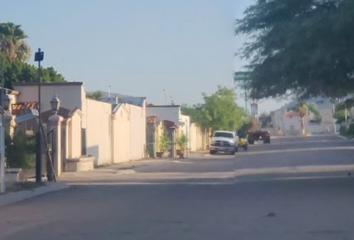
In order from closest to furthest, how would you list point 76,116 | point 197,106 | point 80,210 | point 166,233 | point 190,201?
point 166,233, point 80,210, point 190,201, point 76,116, point 197,106

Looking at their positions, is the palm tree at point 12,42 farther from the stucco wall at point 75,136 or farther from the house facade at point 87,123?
the stucco wall at point 75,136

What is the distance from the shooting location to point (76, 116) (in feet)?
156

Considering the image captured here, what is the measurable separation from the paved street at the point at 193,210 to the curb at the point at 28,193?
0.63 m

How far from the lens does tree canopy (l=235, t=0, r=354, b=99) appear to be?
28000mm

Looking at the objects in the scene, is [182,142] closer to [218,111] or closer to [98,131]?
[98,131]

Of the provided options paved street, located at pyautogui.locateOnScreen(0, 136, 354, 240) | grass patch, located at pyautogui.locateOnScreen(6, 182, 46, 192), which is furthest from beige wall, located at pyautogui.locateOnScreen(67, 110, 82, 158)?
grass patch, located at pyautogui.locateOnScreen(6, 182, 46, 192)

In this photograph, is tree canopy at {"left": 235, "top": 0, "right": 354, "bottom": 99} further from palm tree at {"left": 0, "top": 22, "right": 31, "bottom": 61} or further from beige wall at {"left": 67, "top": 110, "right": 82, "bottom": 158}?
palm tree at {"left": 0, "top": 22, "right": 31, "bottom": 61}

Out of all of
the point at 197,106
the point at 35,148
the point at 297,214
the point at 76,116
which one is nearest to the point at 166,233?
the point at 297,214

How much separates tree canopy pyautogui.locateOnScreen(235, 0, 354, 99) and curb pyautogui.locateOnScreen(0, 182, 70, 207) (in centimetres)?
801

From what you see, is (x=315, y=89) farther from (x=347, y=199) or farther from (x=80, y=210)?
(x=80, y=210)

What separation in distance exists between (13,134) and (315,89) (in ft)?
43.4

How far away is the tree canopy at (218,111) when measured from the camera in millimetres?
104812

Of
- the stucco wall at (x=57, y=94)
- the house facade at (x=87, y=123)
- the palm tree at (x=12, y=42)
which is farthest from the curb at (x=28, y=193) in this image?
the palm tree at (x=12, y=42)

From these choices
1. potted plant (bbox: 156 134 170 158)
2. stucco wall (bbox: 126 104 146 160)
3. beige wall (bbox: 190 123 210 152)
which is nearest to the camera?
stucco wall (bbox: 126 104 146 160)
